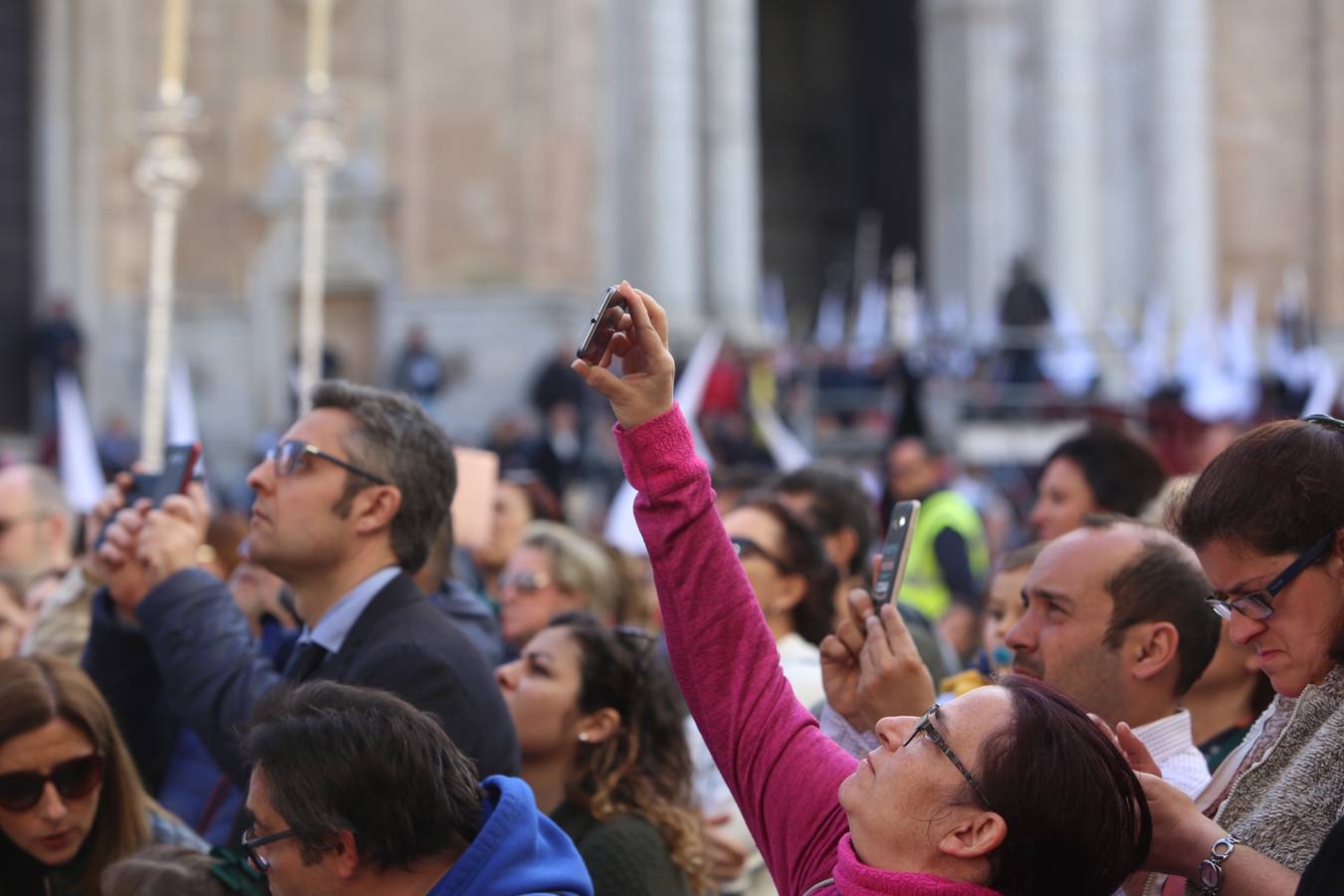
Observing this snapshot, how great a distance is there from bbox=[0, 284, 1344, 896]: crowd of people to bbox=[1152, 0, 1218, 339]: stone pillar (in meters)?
20.4

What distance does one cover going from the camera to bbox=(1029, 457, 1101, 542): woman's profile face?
18.9ft

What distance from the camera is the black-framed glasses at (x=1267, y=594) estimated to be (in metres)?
2.79

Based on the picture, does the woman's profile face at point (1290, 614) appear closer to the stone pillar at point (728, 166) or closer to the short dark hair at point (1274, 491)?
the short dark hair at point (1274, 491)

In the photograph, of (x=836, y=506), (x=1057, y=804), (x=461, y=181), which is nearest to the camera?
(x=1057, y=804)

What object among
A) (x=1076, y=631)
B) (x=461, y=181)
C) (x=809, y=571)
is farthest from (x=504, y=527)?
(x=461, y=181)

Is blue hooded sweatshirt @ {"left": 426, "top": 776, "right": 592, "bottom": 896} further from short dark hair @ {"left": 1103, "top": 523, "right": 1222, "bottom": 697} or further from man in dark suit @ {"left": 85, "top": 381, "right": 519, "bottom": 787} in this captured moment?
short dark hair @ {"left": 1103, "top": 523, "right": 1222, "bottom": 697}

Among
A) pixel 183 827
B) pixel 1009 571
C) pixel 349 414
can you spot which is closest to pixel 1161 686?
pixel 1009 571

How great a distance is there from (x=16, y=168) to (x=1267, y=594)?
20848 millimetres

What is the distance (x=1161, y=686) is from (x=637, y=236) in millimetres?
18743

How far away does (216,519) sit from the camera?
21.0ft

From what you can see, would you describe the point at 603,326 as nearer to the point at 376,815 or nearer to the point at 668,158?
the point at 376,815

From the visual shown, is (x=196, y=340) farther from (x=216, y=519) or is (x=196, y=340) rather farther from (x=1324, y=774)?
(x=1324, y=774)

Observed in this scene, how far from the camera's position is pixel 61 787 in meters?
3.87

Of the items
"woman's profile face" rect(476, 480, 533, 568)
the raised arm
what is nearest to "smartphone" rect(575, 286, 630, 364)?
the raised arm
